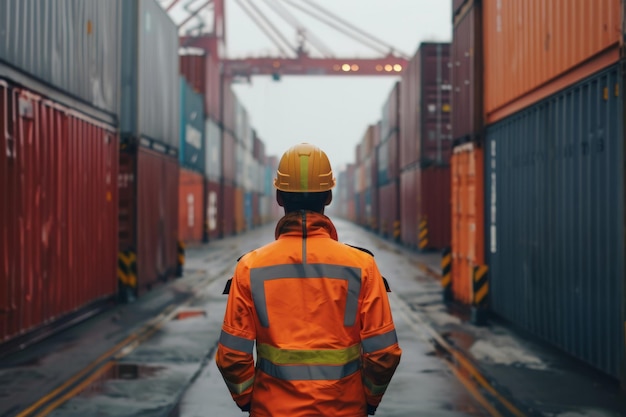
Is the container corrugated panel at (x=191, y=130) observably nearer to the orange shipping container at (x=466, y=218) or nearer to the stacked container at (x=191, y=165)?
the stacked container at (x=191, y=165)

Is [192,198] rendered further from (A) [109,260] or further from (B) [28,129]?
(B) [28,129]

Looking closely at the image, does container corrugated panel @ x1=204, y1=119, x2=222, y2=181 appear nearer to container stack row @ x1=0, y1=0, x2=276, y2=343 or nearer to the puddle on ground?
container stack row @ x1=0, y1=0, x2=276, y2=343

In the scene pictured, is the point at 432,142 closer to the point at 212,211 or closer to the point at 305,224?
the point at 212,211

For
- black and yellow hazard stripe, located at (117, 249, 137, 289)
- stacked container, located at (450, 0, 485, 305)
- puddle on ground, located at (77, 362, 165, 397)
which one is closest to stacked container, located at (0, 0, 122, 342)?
black and yellow hazard stripe, located at (117, 249, 137, 289)

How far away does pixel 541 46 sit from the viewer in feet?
35.4

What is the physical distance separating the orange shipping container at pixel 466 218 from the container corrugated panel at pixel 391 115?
21.8 meters

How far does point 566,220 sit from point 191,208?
30.6 metres

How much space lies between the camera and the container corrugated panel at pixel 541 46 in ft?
28.3

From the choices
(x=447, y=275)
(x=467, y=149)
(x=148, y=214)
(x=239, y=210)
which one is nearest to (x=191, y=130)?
(x=148, y=214)

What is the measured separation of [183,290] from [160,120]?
4182 mm

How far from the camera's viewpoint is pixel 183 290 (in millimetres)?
18609

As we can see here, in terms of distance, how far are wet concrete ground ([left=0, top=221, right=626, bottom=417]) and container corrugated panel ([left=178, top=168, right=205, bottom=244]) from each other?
23.9 m

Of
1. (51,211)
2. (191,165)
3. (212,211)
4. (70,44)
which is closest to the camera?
(51,211)

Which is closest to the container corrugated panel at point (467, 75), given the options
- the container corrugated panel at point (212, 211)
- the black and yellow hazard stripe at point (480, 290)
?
the black and yellow hazard stripe at point (480, 290)
